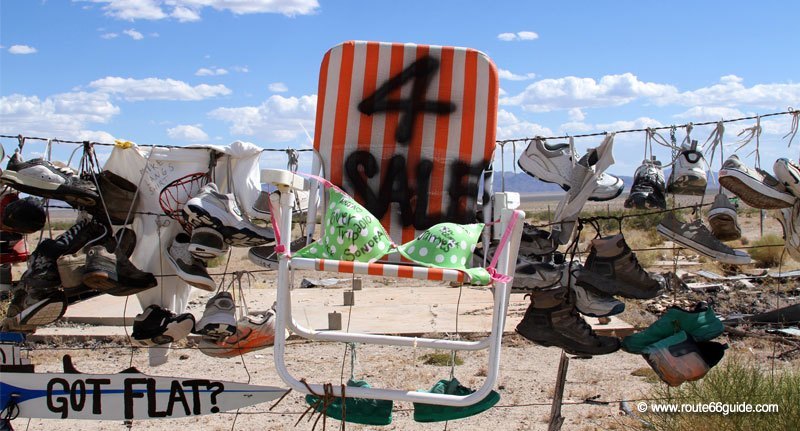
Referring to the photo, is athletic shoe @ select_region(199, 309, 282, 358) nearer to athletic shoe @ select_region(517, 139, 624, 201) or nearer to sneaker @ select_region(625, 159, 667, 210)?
athletic shoe @ select_region(517, 139, 624, 201)

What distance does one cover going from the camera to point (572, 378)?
5.60 meters

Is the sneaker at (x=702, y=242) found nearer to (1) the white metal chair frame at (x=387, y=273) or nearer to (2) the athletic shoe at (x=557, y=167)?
(2) the athletic shoe at (x=557, y=167)

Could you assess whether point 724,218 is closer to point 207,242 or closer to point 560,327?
point 560,327

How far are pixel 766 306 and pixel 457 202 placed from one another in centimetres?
617

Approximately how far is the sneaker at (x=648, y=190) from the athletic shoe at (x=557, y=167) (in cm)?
10

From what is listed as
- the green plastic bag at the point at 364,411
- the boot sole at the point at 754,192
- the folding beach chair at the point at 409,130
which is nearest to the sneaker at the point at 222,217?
the folding beach chair at the point at 409,130

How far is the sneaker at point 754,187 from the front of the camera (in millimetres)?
3164

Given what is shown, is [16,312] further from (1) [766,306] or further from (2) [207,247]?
(1) [766,306]

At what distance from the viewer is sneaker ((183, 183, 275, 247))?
3201 mm

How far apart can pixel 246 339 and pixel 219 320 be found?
148 mm

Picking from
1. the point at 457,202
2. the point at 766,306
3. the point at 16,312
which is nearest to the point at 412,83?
the point at 457,202

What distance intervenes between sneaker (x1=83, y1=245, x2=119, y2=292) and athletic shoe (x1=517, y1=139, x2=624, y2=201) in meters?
1.91

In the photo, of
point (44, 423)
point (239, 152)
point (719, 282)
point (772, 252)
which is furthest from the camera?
point (772, 252)

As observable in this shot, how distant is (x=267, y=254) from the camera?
3445mm
